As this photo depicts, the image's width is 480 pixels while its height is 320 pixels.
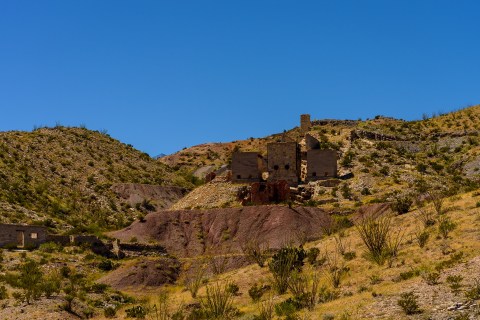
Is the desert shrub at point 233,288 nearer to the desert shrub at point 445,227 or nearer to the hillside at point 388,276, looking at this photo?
the hillside at point 388,276

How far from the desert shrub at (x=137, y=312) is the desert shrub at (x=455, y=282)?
692 inches

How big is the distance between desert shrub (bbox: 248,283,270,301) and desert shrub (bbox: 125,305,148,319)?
646 centimetres

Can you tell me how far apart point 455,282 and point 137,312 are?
18.8m

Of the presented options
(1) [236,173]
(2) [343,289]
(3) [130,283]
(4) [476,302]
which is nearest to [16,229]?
(3) [130,283]

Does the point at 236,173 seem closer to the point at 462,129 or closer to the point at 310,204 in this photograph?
the point at 310,204

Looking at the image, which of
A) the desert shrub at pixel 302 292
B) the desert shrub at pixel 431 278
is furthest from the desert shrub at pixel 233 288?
the desert shrub at pixel 431 278

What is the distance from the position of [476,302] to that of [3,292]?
93.3 feet

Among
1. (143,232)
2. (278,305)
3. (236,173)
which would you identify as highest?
(236,173)

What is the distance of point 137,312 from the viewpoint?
40469 mm

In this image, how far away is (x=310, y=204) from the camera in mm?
63219

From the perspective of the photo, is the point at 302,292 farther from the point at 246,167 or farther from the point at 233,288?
the point at 246,167

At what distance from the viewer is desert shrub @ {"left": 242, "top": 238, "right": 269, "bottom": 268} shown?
163ft

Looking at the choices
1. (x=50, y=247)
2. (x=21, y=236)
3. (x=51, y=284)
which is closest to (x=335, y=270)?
(x=51, y=284)

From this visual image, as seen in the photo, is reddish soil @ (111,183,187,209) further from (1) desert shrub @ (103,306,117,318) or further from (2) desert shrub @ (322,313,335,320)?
(2) desert shrub @ (322,313,335,320)
